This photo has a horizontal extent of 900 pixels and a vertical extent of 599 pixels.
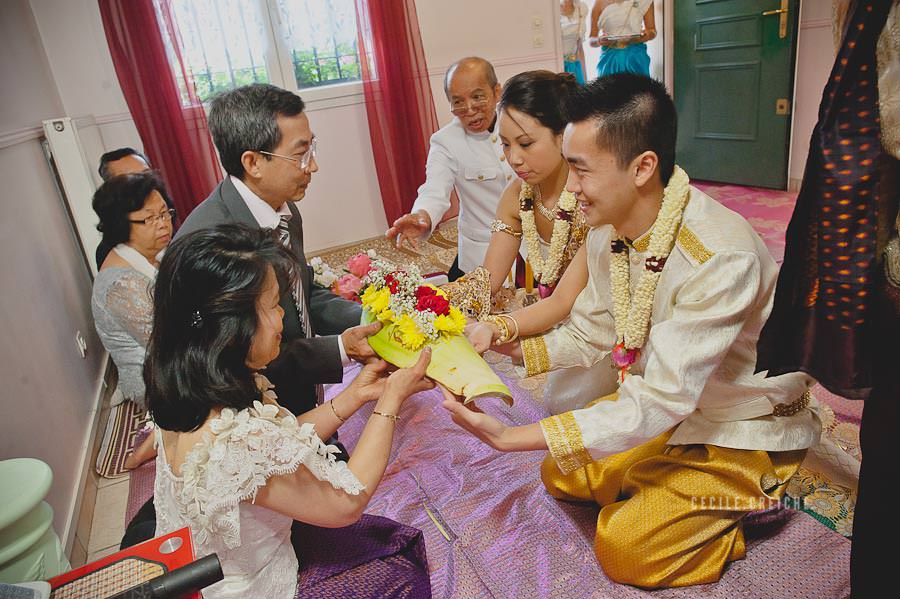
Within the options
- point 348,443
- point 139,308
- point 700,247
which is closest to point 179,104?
point 139,308

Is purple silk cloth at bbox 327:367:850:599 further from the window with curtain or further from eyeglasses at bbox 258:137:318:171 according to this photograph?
the window with curtain

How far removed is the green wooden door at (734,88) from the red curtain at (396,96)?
294 cm

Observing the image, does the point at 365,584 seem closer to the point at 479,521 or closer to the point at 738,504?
the point at 479,521

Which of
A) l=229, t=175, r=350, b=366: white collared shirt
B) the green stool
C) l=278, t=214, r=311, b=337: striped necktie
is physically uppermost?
l=229, t=175, r=350, b=366: white collared shirt

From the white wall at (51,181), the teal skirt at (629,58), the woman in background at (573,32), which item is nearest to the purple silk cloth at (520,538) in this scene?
the white wall at (51,181)

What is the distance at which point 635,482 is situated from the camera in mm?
1996

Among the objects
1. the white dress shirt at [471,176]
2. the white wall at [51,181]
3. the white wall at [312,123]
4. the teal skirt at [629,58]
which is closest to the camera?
the white wall at [51,181]

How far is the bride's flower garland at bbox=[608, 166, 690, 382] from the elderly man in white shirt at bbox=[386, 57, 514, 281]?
1633 millimetres

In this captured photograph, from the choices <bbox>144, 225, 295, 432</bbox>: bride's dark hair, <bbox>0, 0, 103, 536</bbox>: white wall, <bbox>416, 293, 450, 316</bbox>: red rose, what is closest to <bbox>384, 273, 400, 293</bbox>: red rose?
<bbox>416, 293, 450, 316</bbox>: red rose

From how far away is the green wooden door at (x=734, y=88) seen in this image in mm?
5980

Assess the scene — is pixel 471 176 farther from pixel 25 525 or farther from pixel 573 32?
pixel 573 32

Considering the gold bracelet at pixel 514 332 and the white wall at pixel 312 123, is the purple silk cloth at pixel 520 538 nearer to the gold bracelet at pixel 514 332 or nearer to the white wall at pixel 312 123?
the gold bracelet at pixel 514 332

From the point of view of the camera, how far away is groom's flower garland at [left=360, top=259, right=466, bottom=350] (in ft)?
6.60

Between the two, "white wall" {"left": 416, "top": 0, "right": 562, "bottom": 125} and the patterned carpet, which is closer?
the patterned carpet
